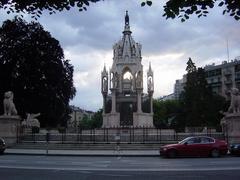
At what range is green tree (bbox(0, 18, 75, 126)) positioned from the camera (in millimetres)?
57750

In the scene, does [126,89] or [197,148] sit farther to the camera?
[126,89]

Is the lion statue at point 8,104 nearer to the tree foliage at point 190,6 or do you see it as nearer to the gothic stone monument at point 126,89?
the gothic stone monument at point 126,89

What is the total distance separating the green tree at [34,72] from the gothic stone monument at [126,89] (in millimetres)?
5988

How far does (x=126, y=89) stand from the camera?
5609cm

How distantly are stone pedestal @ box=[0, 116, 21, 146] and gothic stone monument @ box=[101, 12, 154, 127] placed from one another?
56.4ft

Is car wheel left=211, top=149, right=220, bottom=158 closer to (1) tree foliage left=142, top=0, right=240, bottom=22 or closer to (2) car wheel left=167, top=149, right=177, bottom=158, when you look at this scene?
(2) car wheel left=167, top=149, right=177, bottom=158

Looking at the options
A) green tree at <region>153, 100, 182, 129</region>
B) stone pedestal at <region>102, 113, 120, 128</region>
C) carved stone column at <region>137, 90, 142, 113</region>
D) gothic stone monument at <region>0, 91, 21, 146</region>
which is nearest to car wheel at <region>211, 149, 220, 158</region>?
gothic stone monument at <region>0, 91, 21, 146</region>

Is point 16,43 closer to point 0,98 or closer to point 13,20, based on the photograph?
point 13,20

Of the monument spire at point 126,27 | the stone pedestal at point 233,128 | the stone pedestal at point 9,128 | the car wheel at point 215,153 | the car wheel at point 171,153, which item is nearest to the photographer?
the car wheel at point 171,153

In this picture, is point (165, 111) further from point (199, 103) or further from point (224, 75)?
point (199, 103)

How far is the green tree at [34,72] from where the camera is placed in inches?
2274

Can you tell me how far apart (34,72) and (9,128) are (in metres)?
22.4

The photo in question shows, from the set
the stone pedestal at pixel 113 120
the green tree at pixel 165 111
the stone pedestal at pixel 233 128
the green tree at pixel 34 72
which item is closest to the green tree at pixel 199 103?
the green tree at pixel 34 72

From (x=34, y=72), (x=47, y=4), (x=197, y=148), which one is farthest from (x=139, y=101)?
(x=47, y=4)
